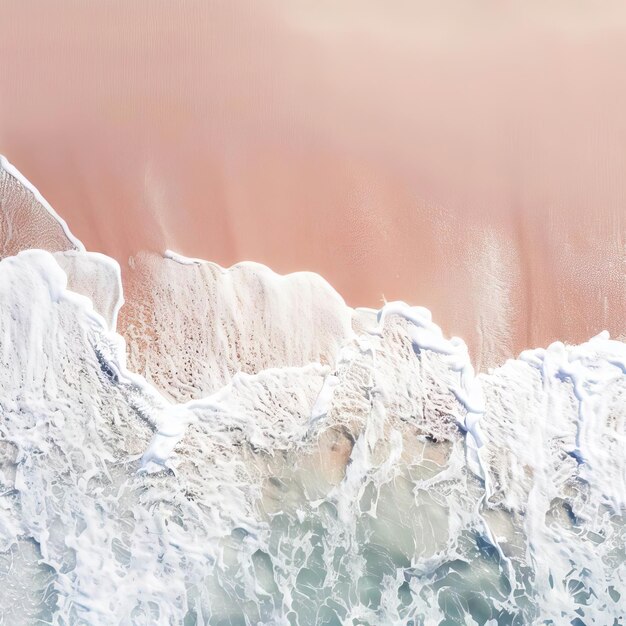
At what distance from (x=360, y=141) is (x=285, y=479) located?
4.21 feet

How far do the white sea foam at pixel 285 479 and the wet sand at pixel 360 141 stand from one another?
0.29m

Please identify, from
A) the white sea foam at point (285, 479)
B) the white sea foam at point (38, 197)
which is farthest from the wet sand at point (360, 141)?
the white sea foam at point (285, 479)

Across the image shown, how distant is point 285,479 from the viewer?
195cm

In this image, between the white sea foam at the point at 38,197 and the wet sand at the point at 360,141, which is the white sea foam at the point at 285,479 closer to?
the white sea foam at the point at 38,197

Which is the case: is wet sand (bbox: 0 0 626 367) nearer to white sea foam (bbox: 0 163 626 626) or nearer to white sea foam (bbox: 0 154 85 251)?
white sea foam (bbox: 0 154 85 251)

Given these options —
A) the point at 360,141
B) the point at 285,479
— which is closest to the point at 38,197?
the point at 360,141

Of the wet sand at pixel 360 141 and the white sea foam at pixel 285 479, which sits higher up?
the wet sand at pixel 360 141

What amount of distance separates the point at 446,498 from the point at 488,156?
1.28 m

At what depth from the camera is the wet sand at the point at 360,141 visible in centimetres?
202

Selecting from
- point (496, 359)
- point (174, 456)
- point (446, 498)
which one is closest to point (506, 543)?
point (446, 498)

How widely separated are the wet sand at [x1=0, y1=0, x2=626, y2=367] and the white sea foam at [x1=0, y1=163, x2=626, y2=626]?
0.29 metres

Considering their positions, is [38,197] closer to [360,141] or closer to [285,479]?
[360,141]

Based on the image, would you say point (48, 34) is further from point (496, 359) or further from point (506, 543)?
point (506, 543)

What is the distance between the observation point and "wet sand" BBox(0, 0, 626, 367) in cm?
202
